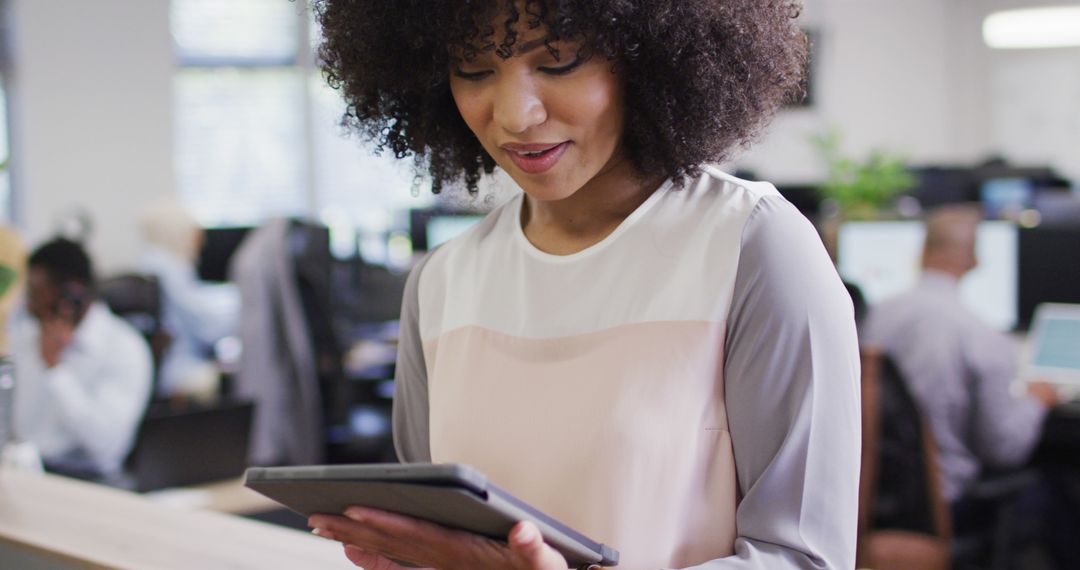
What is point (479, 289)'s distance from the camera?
1.15 metres

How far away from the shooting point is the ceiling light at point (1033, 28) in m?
8.74

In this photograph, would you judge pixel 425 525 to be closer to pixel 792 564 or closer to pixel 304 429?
pixel 792 564

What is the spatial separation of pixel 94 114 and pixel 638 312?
596 centimetres

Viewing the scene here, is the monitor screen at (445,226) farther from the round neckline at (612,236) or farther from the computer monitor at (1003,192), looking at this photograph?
the round neckline at (612,236)

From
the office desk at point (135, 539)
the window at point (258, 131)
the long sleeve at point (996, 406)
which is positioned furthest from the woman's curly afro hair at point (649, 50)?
the window at point (258, 131)

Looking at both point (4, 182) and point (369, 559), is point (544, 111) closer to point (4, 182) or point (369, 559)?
point (369, 559)

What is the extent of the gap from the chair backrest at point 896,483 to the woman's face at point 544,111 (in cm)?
178

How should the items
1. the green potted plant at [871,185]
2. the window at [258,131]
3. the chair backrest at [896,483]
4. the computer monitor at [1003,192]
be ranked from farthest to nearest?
the window at [258,131], the computer monitor at [1003,192], the green potted plant at [871,185], the chair backrest at [896,483]

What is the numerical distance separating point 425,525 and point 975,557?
2.56m

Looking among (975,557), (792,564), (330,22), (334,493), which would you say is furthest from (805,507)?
(975,557)

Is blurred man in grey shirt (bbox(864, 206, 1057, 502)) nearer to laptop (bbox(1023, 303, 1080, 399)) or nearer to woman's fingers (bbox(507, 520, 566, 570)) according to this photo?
laptop (bbox(1023, 303, 1080, 399))

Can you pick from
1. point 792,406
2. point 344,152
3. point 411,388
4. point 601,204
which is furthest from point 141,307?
point 792,406

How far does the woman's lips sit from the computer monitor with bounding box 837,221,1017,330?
3154 mm

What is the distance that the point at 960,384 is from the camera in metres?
3.16
